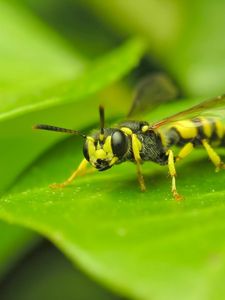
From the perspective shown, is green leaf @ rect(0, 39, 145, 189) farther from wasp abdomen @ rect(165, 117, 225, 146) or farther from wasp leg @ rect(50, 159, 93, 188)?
wasp abdomen @ rect(165, 117, 225, 146)

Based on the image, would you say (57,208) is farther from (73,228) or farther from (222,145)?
(222,145)

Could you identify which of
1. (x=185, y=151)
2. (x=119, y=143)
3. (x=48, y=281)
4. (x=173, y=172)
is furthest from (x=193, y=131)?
(x=48, y=281)

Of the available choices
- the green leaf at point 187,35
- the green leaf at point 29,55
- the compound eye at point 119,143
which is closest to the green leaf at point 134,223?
the compound eye at point 119,143

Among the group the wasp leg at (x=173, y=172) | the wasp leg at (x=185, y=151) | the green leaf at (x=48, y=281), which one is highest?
the wasp leg at (x=173, y=172)

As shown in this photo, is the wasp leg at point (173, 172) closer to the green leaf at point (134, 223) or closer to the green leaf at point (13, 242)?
the green leaf at point (134, 223)

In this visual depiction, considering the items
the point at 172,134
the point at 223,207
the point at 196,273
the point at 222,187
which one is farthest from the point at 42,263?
the point at 196,273
